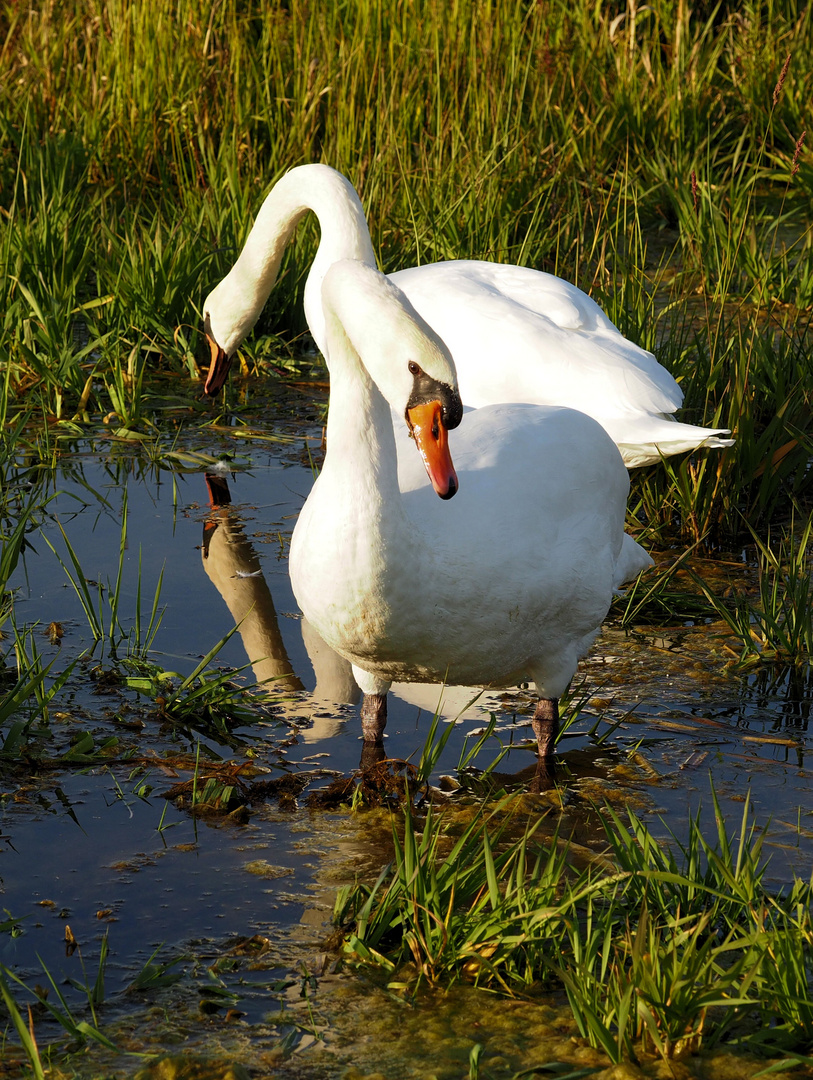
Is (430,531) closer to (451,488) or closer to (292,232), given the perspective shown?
(451,488)

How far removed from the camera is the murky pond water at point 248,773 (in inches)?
98.5

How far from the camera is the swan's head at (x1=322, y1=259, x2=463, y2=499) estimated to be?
267 cm

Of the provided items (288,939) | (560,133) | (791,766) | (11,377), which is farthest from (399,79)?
(288,939)

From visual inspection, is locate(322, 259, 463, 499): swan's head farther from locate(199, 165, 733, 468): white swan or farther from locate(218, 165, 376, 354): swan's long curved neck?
locate(199, 165, 733, 468): white swan

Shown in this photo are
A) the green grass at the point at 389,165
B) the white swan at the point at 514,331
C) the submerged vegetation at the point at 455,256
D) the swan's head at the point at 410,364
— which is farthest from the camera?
the green grass at the point at 389,165

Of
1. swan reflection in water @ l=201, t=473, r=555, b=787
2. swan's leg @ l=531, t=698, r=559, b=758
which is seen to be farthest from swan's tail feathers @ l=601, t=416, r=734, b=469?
swan's leg @ l=531, t=698, r=559, b=758

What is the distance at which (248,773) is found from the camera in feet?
11.0

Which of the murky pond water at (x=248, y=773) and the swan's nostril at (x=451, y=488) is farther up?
the swan's nostril at (x=451, y=488)

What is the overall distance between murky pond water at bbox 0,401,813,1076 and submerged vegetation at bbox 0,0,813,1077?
0.07 metres

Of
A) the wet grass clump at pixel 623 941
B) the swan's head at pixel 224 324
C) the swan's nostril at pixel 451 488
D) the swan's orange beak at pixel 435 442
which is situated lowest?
the wet grass clump at pixel 623 941

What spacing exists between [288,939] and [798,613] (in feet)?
5.97

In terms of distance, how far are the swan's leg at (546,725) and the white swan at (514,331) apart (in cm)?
111

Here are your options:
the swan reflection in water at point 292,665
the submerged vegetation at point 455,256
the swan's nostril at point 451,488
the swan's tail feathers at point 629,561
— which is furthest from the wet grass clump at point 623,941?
the swan's tail feathers at point 629,561

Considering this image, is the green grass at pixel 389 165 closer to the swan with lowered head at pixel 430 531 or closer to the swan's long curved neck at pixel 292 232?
the swan's long curved neck at pixel 292 232
